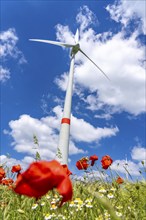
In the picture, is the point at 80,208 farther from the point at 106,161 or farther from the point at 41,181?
the point at 41,181

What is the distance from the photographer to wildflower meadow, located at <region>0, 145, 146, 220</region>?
2.03 metres

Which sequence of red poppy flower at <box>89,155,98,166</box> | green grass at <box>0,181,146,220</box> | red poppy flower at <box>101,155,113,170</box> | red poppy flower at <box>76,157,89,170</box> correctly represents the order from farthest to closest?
red poppy flower at <box>89,155,98,166</box>
red poppy flower at <box>101,155,113,170</box>
red poppy flower at <box>76,157,89,170</box>
green grass at <box>0,181,146,220</box>

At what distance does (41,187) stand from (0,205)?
169 inches

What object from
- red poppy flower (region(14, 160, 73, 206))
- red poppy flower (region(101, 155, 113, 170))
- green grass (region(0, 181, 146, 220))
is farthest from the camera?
red poppy flower (region(101, 155, 113, 170))

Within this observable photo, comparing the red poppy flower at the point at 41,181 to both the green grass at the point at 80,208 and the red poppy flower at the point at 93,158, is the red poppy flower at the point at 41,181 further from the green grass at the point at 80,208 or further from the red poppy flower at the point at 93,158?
the red poppy flower at the point at 93,158

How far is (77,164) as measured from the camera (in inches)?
288

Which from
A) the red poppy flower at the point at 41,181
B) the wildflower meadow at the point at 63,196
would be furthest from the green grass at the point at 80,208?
the red poppy flower at the point at 41,181

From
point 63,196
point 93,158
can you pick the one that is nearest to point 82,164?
point 93,158

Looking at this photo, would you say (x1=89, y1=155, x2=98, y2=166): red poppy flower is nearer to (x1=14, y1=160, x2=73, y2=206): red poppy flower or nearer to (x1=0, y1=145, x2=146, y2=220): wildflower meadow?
(x1=0, y1=145, x2=146, y2=220): wildflower meadow

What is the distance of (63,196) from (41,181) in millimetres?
172

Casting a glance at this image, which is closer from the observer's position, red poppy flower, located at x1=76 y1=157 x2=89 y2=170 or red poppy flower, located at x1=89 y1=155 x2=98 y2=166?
red poppy flower, located at x1=76 y1=157 x2=89 y2=170

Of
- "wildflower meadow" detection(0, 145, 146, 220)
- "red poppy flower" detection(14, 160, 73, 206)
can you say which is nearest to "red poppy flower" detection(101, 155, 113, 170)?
"wildflower meadow" detection(0, 145, 146, 220)

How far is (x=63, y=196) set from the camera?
205 cm

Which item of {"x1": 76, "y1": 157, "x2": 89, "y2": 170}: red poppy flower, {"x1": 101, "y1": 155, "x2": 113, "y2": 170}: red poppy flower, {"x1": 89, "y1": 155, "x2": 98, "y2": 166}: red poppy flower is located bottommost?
{"x1": 76, "y1": 157, "x2": 89, "y2": 170}: red poppy flower
